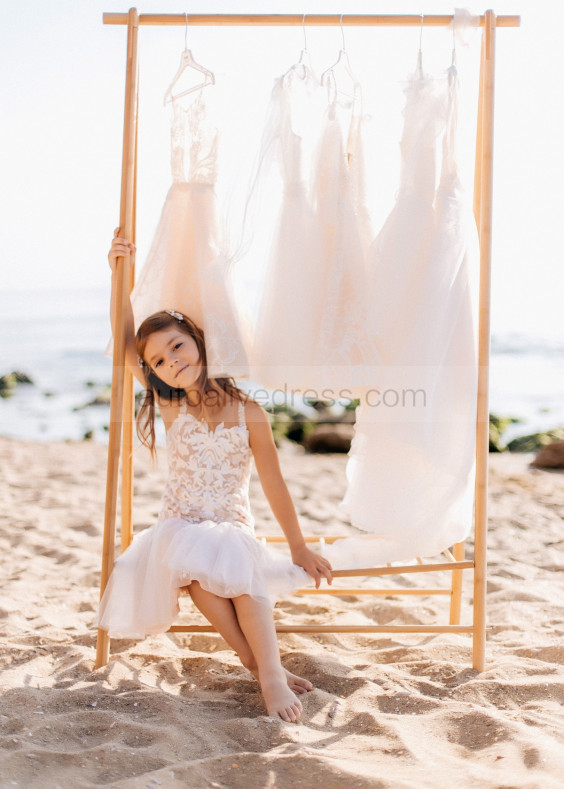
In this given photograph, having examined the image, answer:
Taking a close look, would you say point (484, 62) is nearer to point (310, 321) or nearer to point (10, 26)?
point (310, 321)

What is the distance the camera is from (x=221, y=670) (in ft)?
7.43

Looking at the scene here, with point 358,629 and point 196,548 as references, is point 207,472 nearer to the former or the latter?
point 196,548

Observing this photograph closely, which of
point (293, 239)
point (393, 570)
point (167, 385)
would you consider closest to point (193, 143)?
point (293, 239)

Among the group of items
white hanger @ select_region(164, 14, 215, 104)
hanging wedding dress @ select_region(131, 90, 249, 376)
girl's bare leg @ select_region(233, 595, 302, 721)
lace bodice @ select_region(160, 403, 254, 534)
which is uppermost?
white hanger @ select_region(164, 14, 215, 104)

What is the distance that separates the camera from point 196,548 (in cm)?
211

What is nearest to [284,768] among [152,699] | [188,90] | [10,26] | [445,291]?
[152,699]

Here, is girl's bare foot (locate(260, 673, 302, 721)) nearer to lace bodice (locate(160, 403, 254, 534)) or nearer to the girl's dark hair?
lace bodice (locate(160, 403, 254, 534))

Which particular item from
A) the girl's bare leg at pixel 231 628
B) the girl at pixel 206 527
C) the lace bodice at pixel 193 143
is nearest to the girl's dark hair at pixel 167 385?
the girl at pixel 206 527

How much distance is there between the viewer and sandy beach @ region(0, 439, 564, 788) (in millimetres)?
1568

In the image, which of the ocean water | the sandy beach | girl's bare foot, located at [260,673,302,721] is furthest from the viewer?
the ocean water

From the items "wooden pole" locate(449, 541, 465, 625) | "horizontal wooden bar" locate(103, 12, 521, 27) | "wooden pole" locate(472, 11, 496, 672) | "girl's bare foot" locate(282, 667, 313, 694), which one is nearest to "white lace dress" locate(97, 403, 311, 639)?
"girl's bare foot" locate(282, 667, 313, 694)

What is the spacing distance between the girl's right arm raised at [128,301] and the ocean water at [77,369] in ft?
17.3

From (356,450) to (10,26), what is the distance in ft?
32.3

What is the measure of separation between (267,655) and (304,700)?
168 millimetres
